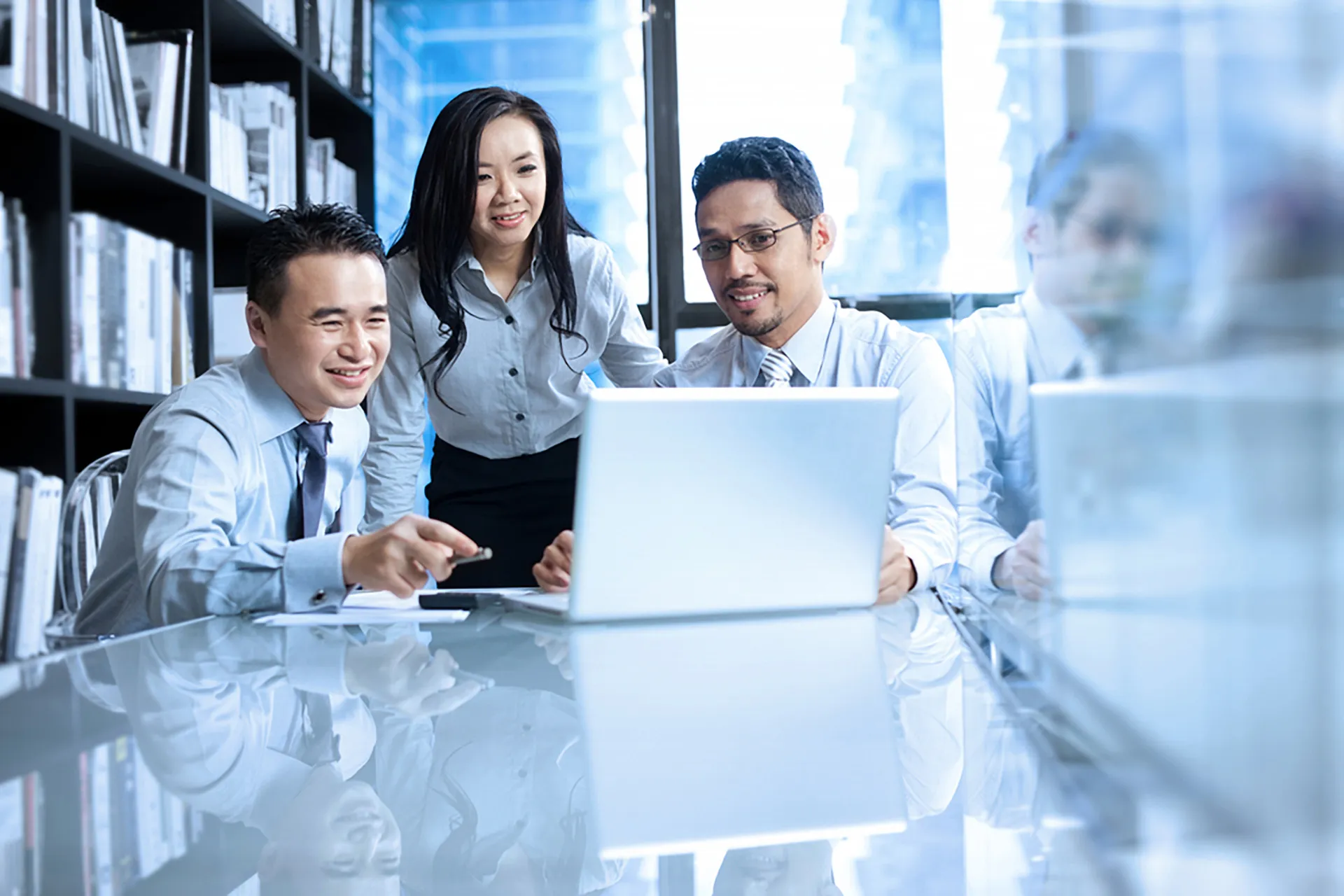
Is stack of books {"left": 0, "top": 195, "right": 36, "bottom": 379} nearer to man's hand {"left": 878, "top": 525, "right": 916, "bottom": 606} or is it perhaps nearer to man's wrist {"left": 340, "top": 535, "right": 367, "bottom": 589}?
man's wrist {"left": 340, "top": 535, "right": 367, "bottom": 589}

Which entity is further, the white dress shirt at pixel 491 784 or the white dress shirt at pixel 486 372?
the white dress shirt at pixel 486 372

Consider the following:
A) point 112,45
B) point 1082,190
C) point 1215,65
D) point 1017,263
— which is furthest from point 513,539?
point 1215,65

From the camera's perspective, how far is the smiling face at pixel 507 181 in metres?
2.07

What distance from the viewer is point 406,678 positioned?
2.61 ft

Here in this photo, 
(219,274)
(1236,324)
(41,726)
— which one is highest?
(219,274)

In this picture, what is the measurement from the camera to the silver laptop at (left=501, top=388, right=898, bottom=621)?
3.44 feet

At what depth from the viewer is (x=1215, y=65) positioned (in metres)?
0.31

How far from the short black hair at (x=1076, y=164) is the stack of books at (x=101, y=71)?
1801 mm

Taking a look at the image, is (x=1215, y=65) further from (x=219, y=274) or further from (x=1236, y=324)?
(x=219, y=274)

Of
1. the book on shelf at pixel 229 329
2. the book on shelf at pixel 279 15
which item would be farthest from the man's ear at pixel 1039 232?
the book on shelf at pixel 279 15

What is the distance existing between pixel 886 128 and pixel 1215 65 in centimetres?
316

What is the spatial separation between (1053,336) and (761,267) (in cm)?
138

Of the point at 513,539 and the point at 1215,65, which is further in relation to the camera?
the point at 513,539

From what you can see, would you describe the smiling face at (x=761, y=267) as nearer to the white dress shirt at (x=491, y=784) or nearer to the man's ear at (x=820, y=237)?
the man's ear at (x=820, y=237)
